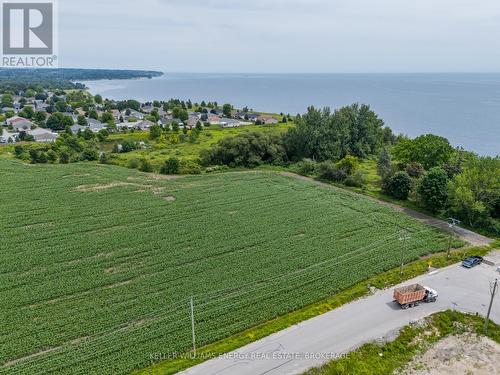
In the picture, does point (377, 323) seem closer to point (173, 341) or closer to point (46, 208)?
point (173, 341)

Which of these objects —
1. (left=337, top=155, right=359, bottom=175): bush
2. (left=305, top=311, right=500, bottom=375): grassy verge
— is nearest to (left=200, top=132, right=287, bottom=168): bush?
(left=337, top=155, right=359, bottom=175): bush

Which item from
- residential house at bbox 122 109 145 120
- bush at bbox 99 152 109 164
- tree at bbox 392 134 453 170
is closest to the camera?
tree at bbox 392 134 453 170

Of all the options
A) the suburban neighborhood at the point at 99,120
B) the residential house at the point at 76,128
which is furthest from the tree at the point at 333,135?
the residential house at the point at 76,128

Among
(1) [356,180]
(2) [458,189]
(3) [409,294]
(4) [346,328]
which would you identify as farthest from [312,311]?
(1) [356,180]

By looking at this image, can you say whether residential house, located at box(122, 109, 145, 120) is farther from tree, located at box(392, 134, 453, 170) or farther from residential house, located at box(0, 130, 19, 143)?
tree, located at box(392, 134, 453, 170)

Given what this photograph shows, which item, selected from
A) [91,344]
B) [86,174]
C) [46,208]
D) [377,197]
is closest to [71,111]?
[86,174]

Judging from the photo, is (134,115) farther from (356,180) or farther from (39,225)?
(39,225)
